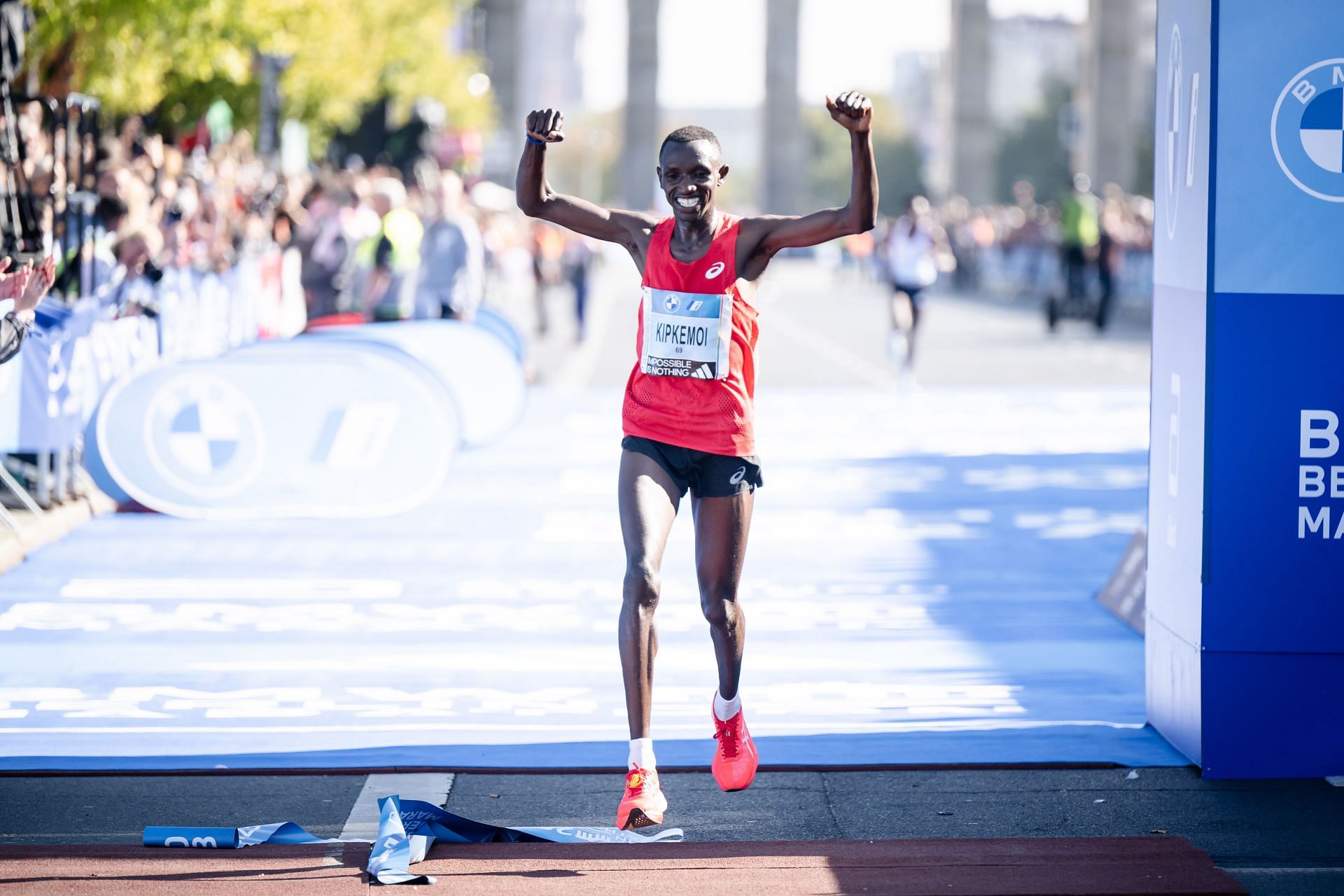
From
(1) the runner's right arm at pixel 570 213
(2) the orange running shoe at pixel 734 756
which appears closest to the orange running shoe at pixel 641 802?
(2) the orange running shoe at pixel 734 756

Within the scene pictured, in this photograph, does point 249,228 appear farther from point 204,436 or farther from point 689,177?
point 689,177

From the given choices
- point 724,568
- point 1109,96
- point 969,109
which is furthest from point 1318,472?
point 969,109

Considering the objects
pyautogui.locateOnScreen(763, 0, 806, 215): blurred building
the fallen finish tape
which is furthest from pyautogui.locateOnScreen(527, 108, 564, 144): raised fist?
pyautogui.locateOnScreen(763, 0, 806, 215): blurred building

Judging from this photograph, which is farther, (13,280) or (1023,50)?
(1023,50)

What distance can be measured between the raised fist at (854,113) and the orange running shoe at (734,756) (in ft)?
5.75

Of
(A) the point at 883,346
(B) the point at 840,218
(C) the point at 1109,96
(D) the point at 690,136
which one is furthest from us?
(C) the point at 1109,96

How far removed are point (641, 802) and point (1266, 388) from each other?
2.38 metres

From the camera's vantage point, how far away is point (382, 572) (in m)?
9.68

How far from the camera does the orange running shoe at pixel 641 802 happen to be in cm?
513

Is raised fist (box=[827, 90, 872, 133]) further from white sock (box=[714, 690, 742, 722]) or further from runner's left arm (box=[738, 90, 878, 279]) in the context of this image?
white sock (box=[714, 690, 742, 722])

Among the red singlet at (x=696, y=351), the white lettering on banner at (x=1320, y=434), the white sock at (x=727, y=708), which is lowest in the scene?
the white sock at (x=727, y=708)

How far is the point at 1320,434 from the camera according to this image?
586 cm

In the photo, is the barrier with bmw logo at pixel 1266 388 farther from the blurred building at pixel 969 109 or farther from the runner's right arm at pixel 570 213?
the blurred building at pixel 969 109

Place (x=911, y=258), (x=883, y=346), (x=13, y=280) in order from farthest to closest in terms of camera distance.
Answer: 1. (x=883, y=346)
2. (x=911, y=258)
3. (x=13, y=280)
